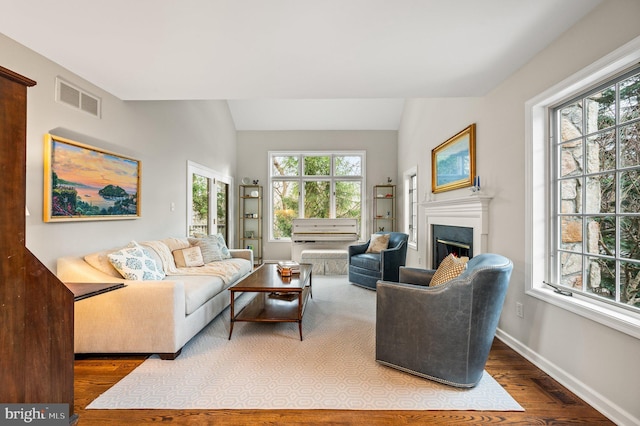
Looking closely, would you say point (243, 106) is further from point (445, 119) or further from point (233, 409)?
point (233, 409)

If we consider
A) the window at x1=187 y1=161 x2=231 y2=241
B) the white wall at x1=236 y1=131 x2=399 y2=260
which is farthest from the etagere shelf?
the window at x1=187 y1=161 x2=231 y2=241

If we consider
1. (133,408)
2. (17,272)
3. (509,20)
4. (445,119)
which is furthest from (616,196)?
(133,408)

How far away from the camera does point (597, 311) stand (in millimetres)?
1763

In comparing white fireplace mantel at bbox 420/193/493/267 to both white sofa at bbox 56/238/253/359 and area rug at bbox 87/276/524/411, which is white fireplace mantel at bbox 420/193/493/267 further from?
white sofa at bbox 56/238/253/359

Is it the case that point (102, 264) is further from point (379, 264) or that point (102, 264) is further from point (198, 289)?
point (379, 264)

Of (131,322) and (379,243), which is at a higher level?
(379,243)

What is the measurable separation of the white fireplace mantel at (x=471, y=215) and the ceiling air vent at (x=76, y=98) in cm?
380

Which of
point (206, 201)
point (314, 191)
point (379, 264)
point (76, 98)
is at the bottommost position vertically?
point (379, 264)

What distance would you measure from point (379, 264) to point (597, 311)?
276cm

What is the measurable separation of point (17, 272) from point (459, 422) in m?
2.14

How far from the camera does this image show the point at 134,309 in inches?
91.4

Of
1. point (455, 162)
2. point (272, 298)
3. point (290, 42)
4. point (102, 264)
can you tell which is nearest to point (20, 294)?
point (102, 264)

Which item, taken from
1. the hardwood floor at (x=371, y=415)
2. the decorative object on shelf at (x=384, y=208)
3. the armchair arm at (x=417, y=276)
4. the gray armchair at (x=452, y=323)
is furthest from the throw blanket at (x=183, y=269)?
the decorative object on shelf at (x=384, y=208)

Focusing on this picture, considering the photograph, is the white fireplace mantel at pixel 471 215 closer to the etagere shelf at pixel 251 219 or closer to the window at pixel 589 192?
the window at pixel 589 192
